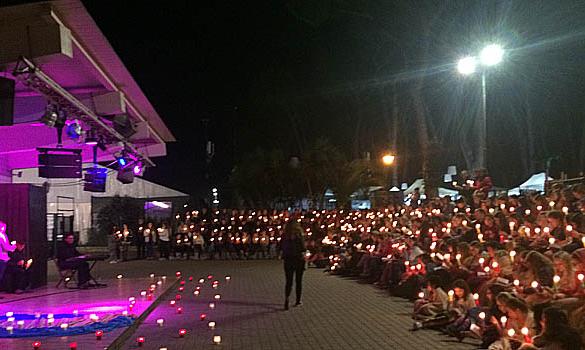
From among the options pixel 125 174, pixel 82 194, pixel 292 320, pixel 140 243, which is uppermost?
pixel 82 194

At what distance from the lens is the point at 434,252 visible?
13.3 metres

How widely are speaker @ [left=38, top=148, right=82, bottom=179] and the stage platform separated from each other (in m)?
2.69

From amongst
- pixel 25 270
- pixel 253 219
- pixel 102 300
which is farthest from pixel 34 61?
pixel 253 219

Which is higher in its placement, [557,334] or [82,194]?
[82,194]

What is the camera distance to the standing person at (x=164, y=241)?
2825cm

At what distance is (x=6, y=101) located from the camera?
397 inches

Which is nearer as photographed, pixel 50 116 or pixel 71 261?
pixel 50 116

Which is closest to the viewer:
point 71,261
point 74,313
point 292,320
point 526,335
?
point 526,335

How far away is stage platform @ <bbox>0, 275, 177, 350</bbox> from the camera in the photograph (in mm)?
9352

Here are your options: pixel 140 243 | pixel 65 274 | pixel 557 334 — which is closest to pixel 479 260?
pixel 557 334

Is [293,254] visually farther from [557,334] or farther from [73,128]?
[557,334]

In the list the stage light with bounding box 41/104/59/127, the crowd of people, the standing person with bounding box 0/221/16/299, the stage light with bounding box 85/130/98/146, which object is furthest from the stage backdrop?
the crowd of people

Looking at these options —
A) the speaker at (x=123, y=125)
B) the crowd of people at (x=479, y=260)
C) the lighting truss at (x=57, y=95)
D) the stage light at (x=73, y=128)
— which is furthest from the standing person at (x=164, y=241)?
the stage light at (x=73, y=128)

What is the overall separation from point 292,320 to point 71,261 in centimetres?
666
